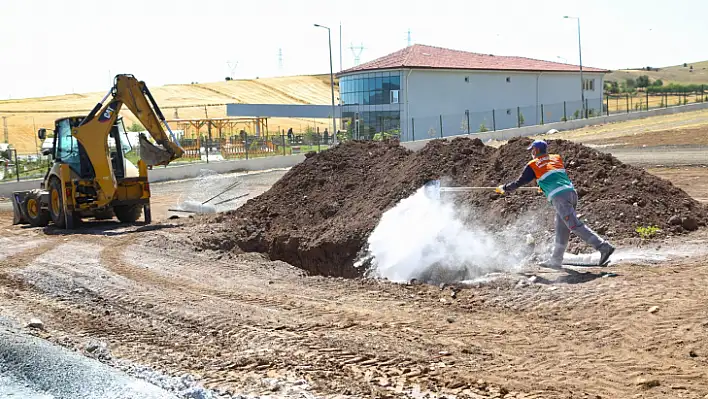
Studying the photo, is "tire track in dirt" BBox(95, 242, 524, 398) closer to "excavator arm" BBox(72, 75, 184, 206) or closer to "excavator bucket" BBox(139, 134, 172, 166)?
"excavator arm" BBox(72, 75, 184, 206)

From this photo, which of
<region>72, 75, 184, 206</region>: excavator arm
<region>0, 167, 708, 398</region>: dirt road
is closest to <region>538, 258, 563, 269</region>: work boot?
<region>0, 167, 708, 398</region>: dirt road

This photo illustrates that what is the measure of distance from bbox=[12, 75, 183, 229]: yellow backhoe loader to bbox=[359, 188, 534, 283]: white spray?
7164mm

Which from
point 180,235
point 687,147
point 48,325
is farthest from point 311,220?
point 687,147

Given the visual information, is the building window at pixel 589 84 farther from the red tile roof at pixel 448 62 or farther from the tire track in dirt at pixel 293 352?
the tire track in dirt at pixel 293 352

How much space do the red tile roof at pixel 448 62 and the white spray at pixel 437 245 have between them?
39082 millimetres

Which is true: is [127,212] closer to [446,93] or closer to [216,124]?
[446,93]

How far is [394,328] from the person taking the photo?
27.6ft

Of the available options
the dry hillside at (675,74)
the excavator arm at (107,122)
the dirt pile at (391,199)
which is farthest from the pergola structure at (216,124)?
the dry hillside at (675,74)

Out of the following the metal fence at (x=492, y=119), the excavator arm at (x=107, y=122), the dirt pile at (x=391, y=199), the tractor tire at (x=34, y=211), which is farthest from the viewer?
the metal fence at (x=492, y=119)

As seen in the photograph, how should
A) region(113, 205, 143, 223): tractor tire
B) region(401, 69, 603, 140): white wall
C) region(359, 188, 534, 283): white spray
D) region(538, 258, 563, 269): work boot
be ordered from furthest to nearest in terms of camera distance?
region(401, 69, 603, 140): white wall → region(113, 205, 143, 223): tractor tire → region(359, 188, 534, 283): white spray → region(538, 258, 563, 269): work boot

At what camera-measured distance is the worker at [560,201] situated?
9.97m

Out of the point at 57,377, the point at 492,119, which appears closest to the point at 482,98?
the point at 492,119

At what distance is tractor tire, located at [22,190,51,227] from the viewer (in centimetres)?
1934

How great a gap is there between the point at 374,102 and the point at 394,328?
45.8 meters
